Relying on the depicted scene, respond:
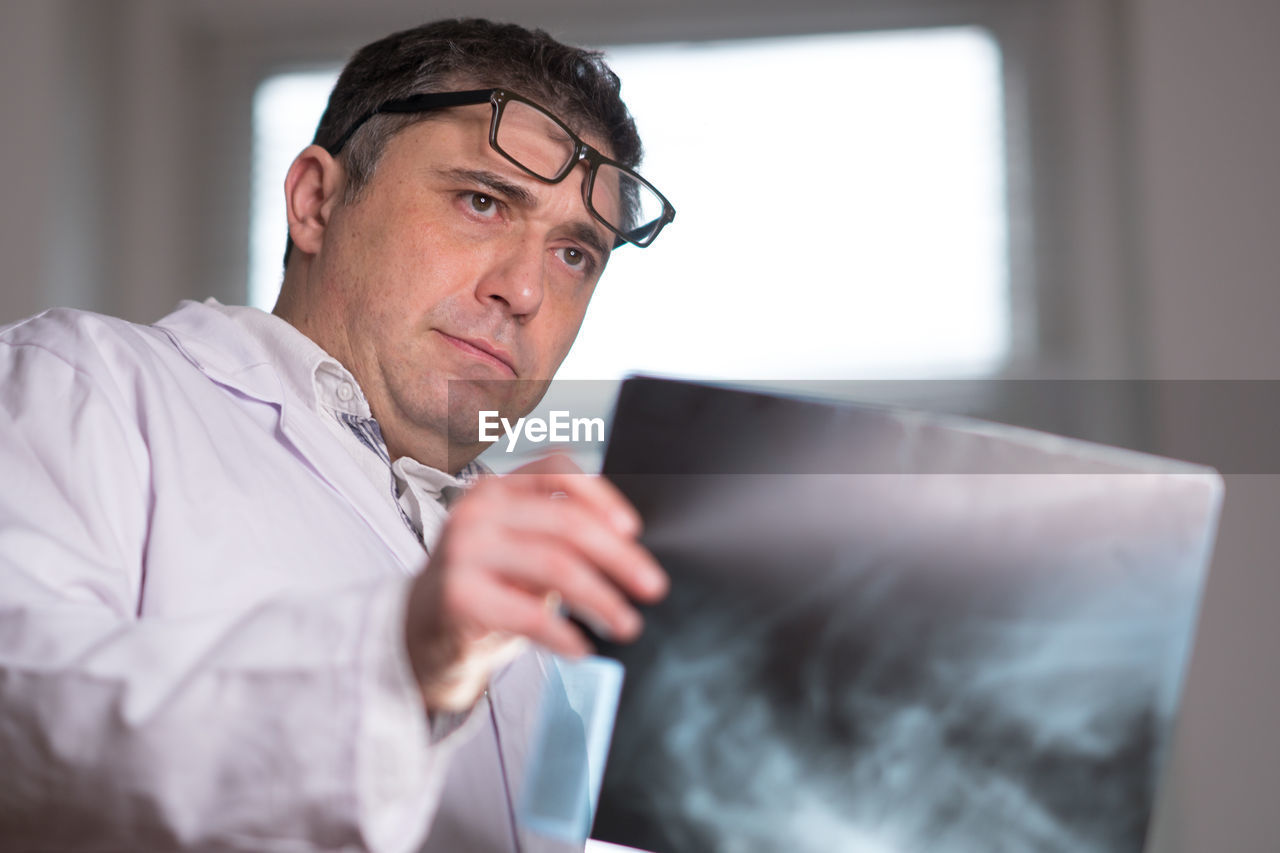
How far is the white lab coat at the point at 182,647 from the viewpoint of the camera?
1.32 feet

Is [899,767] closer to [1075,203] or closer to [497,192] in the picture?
[497,192]

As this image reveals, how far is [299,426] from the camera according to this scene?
2.72 feet

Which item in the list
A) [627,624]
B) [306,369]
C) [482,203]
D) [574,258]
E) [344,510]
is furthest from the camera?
[574,258]

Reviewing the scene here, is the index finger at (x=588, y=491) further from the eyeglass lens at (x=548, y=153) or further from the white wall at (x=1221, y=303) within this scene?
the white wall at (x=1221, y=303)

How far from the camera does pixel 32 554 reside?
0.50 meters

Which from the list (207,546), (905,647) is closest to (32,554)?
(207,546)

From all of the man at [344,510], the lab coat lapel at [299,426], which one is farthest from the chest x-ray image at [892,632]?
the lab coat lapel at [299,426]

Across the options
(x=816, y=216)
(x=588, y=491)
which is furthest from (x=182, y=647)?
(x=816, y=216)

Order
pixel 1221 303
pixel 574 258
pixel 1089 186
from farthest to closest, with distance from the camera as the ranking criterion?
pixel 1089 186
pixel 1221 303
pixel 574 258

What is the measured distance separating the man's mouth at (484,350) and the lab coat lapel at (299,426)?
15 centimetres

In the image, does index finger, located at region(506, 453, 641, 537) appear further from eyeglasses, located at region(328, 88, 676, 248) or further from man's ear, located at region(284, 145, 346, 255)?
man's ear, located at region(284, 145, 346, 255)

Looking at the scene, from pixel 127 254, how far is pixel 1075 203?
5.47 feet

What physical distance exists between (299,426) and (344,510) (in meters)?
0.09

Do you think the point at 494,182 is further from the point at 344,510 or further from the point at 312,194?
the point at 344,510
